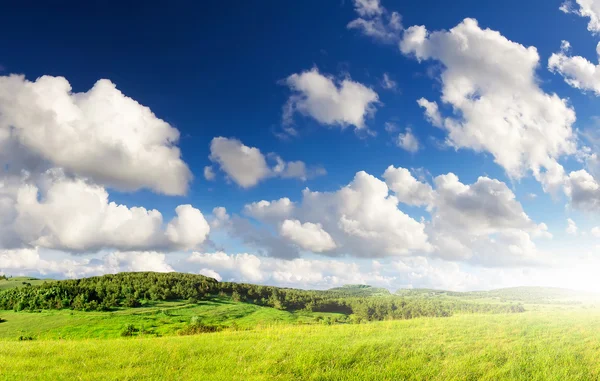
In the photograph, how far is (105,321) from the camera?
72.6m

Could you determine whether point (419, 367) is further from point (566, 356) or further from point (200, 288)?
point (200, 288)

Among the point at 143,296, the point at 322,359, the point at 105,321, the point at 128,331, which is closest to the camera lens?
the point at 322,359

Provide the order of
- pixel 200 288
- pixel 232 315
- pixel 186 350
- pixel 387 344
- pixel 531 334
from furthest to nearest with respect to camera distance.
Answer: pixel 200 288 < pixel 232 315 < pixel 531 334 < pixel 387 344 < pixel 186 350

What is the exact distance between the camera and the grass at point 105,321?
61.9 metres

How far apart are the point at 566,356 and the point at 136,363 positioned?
24493 millimetres

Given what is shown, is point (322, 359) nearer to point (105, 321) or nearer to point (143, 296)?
point (105, 321)

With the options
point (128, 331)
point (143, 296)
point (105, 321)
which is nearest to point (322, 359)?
point (128, 331)

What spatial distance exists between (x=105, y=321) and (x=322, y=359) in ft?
230

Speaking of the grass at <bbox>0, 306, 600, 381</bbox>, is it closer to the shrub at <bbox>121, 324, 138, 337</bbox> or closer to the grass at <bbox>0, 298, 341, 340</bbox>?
the grass at <bbox>0, 298, 341, 340</bbox>

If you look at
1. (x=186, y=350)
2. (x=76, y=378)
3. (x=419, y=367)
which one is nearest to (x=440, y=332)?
(x=419, y=367)

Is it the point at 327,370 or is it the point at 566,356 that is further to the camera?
the point at 566,356

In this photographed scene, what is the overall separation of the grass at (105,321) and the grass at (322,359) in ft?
101

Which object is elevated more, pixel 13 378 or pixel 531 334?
pixel 13 378

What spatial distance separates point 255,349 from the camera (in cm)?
2148
